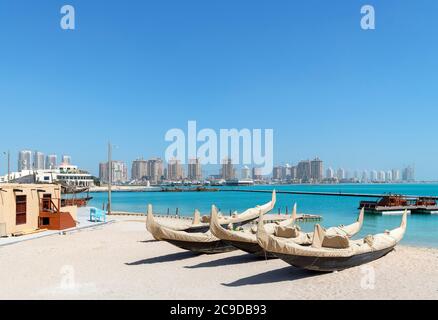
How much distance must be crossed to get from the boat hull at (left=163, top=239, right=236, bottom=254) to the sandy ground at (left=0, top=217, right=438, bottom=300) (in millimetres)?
266

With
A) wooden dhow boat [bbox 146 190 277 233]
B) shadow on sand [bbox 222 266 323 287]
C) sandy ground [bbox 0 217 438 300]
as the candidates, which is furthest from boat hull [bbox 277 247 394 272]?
wooden dhow boat [bbox 146 190 277 233]

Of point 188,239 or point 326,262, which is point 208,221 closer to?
point 188,239

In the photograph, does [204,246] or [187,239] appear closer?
[187,239]

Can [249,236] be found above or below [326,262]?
above

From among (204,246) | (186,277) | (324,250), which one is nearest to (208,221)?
(204,246)

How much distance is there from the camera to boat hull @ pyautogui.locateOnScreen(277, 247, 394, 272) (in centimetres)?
1174

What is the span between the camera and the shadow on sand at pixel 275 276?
40.4 ft

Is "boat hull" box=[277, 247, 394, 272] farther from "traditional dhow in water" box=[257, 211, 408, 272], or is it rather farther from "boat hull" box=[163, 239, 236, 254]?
"boat hull" box=[163, 239, 236, 254]

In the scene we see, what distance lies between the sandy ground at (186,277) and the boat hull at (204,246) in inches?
10.5

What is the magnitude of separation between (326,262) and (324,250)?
47 cm

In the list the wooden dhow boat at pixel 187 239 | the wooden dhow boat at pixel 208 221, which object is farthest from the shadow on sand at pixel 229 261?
the wooden dhow boat at pixel 208 221

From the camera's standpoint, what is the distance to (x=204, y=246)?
16.3 metres

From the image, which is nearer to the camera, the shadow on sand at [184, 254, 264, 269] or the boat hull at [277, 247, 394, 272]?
the boat hull at [277, 247, 394, 272]
